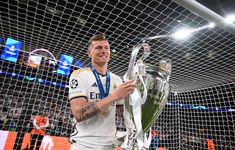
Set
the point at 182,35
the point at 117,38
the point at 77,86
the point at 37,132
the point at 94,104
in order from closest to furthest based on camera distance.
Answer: the point at 94,104
the point at 77,86
the point at 117,38
the point at 182,35
the point at 37,132

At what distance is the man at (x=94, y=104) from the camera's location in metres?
0.91

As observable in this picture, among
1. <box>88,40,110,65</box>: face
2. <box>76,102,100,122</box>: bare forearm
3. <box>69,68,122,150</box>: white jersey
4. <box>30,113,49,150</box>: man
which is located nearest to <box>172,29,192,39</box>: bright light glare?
<box>88,40,110,65</box>: face

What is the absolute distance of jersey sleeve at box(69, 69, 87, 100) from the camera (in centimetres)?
98

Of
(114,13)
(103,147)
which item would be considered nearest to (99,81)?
(103,147)

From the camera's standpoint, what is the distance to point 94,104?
2.93ft

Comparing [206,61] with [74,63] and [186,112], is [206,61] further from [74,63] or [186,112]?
→ [74,63]

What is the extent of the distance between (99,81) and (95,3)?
57.9 inches

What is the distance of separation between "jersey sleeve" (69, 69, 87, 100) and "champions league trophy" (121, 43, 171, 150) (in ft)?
0.93

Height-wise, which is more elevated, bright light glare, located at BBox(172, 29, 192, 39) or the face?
bright light glare, located at BBox(172, 29, 192, 39)

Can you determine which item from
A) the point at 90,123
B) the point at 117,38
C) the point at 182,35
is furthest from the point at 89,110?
the point at 182,35

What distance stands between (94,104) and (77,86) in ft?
0.52

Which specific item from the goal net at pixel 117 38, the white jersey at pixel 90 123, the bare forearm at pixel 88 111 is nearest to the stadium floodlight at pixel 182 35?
the goal net at pixel 117 38

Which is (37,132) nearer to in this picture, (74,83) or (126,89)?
(74,83)

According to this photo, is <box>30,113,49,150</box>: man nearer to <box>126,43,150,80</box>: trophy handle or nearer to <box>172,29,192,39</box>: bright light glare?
<box>172,29,192,39</box>: bright light glare
